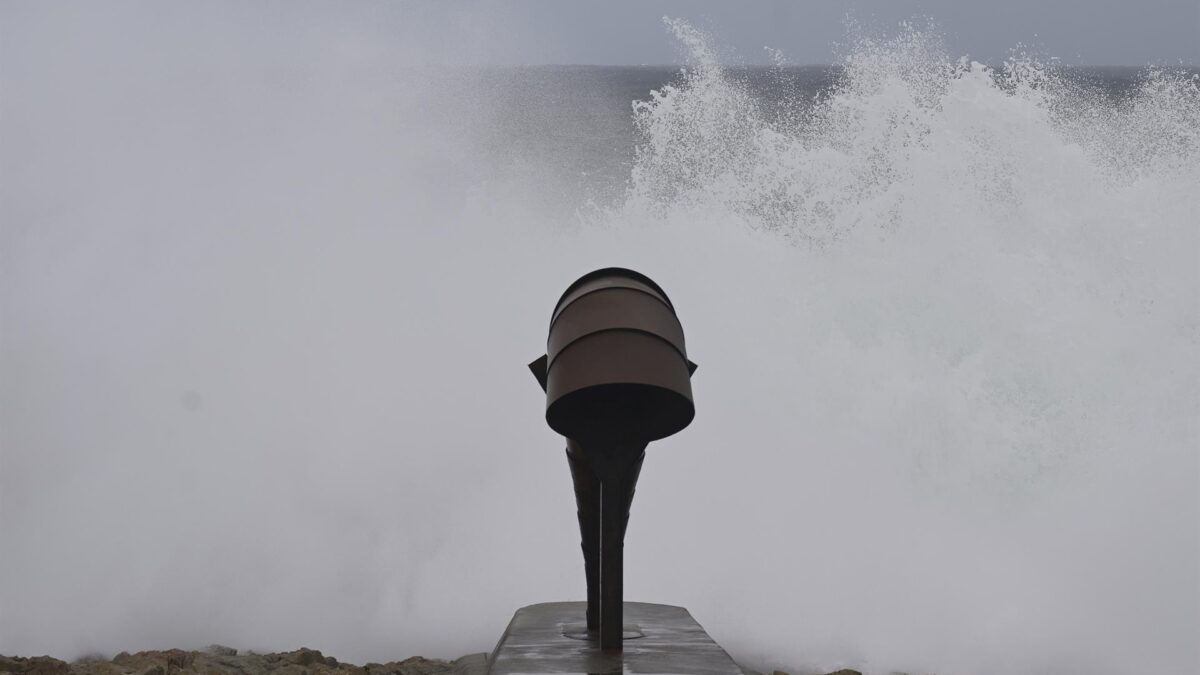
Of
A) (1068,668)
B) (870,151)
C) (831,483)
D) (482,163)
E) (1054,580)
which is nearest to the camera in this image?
(1068,668)

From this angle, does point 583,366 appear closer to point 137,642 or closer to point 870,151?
point 137,642

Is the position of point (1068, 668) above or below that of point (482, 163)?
below

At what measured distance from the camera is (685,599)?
743 centimetres

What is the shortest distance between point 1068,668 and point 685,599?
2406 millimetres

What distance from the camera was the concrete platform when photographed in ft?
10.9

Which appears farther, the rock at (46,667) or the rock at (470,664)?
the rock at (470,664)

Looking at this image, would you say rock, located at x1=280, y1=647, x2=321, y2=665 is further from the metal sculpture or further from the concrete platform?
the metal sculpture

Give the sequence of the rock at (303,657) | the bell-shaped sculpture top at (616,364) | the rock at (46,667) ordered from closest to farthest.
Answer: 1. the bell-shaped sculpture top at (616,364)
2. the rock at (46,667)
3. the rock at (303,657)

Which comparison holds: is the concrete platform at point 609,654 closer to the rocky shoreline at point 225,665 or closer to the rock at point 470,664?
the rocky shoreline at point 225,665

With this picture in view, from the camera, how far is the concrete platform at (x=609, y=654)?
3.32 metres

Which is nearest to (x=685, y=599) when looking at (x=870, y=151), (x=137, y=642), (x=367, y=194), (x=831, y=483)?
(x=831, y=483)

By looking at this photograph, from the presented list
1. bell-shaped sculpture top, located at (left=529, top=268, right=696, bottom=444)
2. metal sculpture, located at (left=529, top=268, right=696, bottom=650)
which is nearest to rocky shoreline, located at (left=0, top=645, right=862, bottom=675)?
metal sculpture, located at (left=529, top=268, right=696, bottom=650)

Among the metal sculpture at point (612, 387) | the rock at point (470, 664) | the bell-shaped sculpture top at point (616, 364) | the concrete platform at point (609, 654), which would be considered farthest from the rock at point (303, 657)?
the bell-shaped sculpture top at point (616, 364)

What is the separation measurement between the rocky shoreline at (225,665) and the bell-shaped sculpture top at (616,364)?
1.75 metres
